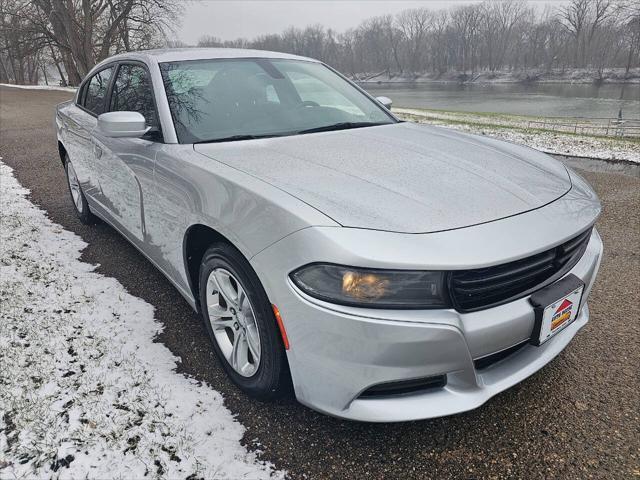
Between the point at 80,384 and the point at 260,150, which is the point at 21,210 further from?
the point at 260,150

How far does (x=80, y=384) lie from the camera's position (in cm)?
219

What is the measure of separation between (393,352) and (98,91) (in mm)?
3537

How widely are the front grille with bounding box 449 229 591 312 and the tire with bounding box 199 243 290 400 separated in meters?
0.73

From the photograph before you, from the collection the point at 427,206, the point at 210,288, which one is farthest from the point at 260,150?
the point at 427,206

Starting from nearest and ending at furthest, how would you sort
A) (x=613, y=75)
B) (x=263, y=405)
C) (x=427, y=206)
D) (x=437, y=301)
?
(x=437, y=301)
(x=427, y=206)
(x=263, y=405)
(x=613, y=75)

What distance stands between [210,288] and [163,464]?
2.61ft

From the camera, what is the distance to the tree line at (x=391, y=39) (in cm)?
2898

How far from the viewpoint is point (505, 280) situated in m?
1.62

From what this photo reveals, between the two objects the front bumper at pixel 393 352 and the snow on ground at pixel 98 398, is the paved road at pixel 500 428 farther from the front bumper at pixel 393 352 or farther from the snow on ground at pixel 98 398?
the front bumper at pixel 393 352

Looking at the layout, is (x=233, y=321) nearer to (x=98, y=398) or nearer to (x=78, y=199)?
(x=98, y=398)

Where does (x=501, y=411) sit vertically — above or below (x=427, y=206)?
below

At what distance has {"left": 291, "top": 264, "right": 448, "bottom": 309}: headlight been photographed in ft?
4.96

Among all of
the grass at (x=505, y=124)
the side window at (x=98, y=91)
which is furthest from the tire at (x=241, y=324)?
the grass at (x=505, y=124)

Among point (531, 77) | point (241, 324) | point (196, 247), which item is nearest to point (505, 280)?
point (241, 324)
